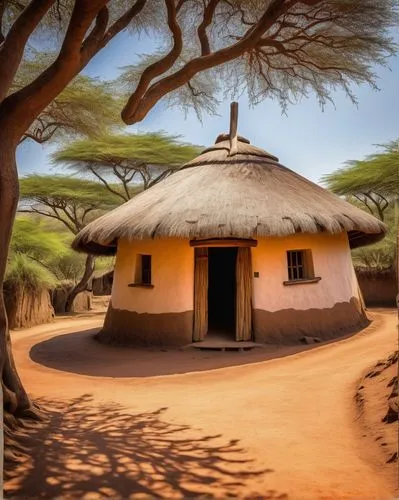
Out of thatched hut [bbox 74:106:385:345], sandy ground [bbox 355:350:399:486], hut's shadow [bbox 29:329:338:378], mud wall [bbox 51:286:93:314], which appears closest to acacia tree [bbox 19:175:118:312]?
mud wall [bbox 51:286:93:314]

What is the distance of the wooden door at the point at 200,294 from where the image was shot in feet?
28.6

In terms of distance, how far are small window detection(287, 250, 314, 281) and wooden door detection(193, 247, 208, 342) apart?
192 cm

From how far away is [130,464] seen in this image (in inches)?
124

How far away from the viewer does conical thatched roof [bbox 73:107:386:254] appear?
8.34 m

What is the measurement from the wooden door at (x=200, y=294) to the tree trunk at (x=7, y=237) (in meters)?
4.84

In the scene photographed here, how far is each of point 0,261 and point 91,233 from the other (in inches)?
239

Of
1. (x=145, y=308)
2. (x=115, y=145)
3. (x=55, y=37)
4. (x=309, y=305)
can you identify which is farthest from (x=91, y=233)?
(x=115, y=145)

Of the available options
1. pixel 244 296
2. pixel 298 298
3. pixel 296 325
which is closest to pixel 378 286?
pixel 298 298

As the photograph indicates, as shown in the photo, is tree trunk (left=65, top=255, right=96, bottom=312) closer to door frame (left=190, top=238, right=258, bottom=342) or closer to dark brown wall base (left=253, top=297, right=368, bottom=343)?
door frame (left=190, top=238, right=258, bottom=342)

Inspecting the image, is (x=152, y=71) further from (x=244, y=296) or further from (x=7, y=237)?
(x=244, y=296)

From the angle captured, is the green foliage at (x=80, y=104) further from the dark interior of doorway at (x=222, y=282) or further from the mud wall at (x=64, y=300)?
the mud wall at (x=64, y=300)

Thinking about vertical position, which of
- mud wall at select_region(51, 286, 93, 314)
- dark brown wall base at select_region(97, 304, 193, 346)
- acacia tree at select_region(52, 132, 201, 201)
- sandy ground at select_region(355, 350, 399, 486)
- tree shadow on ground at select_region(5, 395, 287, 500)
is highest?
acacia tree at select_region(52, 132, 201, 201)

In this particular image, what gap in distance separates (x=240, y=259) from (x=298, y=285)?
131 centimetres

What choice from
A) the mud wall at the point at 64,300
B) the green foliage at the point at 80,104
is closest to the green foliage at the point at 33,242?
the mud wall at the point at 64,300
